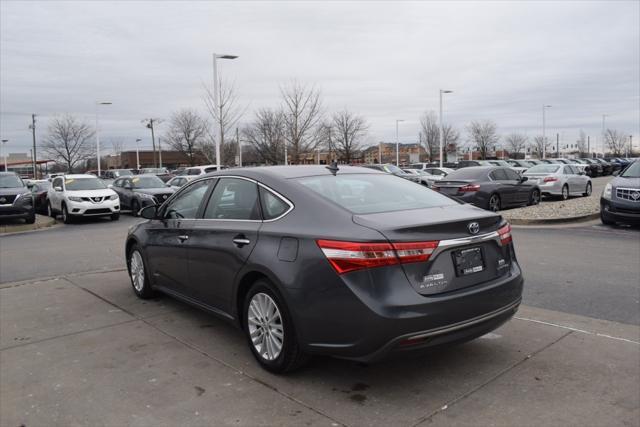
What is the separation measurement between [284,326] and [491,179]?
44.5 ft

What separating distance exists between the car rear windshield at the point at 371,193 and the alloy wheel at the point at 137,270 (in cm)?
291

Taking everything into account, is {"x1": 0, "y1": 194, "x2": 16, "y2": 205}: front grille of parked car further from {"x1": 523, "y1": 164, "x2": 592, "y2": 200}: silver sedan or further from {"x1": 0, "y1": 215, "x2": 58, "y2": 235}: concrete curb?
{"x1": 523, "y1": 164, "x2": 592, "y2": 200}: silver sedan

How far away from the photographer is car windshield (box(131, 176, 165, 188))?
2095 centimetres

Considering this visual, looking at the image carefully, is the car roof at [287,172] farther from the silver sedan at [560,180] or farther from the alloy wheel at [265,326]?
the silver sedan at [560,180]

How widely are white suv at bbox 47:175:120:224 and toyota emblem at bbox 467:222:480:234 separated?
16210 mm

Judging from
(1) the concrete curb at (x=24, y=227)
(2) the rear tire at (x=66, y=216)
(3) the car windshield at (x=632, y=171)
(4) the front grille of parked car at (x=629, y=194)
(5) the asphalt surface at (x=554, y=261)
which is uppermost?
(3) the car windshield at (x=632, y=171)

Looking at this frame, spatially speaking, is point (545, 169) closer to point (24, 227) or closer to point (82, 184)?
point (82, 184)

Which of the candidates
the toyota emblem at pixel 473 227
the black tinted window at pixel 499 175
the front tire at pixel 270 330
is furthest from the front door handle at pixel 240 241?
the black tinted window at pixel 499 175

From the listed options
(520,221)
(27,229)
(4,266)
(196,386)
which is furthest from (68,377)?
(27,229)

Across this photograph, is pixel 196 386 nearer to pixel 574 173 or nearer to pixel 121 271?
pixel 121 271

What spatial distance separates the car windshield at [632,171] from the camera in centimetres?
1266

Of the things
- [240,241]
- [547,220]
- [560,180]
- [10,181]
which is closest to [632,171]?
[547,220]

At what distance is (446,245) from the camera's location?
3.62 meters

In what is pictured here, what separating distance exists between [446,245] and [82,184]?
1780 centimetres
